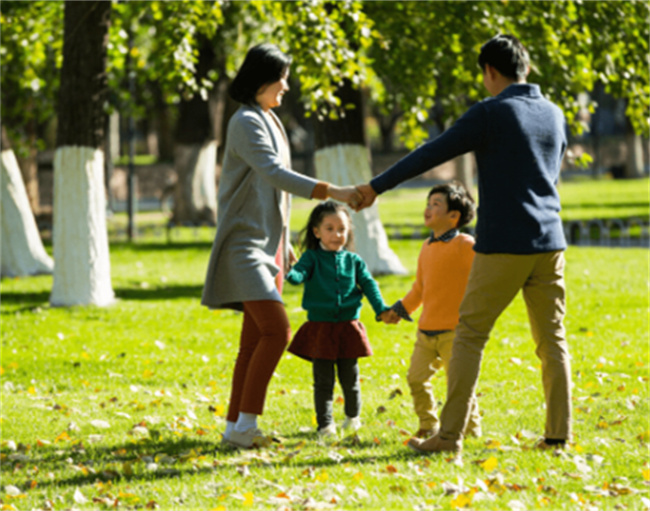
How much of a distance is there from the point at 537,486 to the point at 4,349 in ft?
19.3

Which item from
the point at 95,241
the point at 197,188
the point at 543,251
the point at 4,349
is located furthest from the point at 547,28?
the point at 197,188

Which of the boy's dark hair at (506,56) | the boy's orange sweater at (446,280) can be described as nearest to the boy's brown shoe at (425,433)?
the boy's orange sweater at (446,280)

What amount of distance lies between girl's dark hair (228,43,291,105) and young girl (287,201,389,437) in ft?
2.40

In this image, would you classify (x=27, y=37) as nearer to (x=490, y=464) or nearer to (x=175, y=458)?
(x=175, y=458)

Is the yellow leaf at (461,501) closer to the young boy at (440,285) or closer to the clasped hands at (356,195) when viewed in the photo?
the young boy at (440,285)

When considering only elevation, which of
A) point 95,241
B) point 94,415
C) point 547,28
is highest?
point 547,28

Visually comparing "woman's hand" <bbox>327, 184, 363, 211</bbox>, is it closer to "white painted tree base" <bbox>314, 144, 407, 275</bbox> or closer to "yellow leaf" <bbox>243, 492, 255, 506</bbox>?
"yellow leaf" <bbox>243, 492, 255, 506</bbox>

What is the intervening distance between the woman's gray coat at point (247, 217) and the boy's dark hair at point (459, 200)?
0.72 m

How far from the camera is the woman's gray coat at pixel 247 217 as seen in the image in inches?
207

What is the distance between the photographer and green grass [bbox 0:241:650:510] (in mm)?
4609

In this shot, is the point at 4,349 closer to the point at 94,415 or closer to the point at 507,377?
the point at 94,415

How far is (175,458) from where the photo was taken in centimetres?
532

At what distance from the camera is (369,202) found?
17.3 feet

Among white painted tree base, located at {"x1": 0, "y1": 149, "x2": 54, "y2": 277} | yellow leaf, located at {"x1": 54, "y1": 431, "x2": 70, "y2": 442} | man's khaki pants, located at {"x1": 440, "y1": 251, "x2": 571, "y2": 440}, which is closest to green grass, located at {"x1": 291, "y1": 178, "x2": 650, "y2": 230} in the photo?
white painted tree base, located at {"x1": 0, "y1": 149, "x2": 54, "y2": 277}
